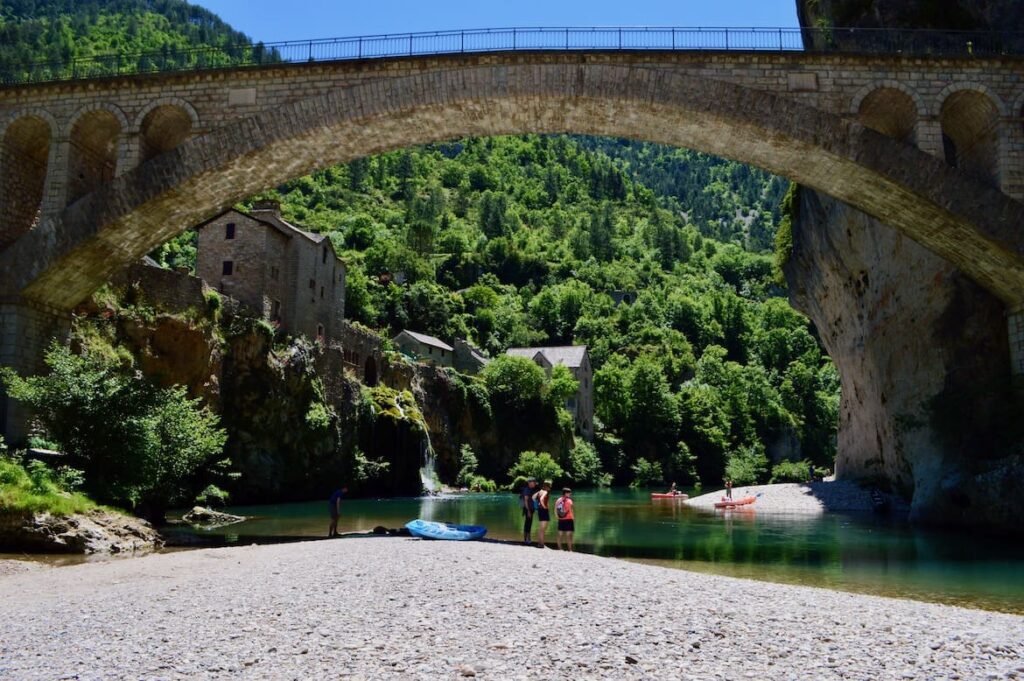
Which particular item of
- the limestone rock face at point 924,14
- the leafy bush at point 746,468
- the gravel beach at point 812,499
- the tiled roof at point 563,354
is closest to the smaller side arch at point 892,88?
the limestone rock face at point 924,14

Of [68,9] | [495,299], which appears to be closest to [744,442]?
[495,299]

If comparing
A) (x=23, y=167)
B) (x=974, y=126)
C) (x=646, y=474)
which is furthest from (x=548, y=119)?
(x=646, y=474)

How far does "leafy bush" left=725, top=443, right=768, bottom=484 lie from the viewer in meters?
63.5

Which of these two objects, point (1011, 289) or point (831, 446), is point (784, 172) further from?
point (831, 446)

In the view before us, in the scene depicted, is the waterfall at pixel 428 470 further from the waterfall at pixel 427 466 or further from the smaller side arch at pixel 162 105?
the smaller side arch at pixel 162 105

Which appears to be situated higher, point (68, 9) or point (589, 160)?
point (68, 9)

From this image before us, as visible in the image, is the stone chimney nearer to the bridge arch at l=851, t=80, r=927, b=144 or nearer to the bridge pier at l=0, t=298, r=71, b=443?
the bridge pier at l=0, t=298, r=71, b=443

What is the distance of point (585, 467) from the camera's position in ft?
209

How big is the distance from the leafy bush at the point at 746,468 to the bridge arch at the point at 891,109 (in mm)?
46007

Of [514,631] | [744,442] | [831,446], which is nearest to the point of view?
[514,631]

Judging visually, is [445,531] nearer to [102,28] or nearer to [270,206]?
[270,206]

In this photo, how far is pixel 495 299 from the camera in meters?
111

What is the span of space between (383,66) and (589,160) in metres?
171

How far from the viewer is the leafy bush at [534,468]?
179 ft
